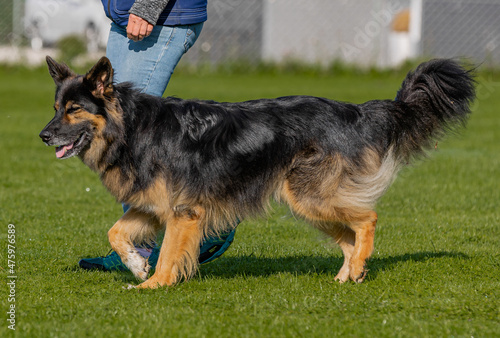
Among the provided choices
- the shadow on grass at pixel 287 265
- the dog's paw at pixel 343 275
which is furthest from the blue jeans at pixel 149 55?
the dog's paw at pixel 343 275

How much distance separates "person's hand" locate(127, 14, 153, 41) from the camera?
16.1 ft

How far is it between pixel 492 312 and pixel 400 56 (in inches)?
776

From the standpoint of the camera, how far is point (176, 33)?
5160 millimetres

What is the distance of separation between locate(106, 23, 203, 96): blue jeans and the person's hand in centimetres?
17

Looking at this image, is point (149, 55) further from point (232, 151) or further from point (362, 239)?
point (362, 239)

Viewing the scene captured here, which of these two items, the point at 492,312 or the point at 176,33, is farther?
the point at 176,33

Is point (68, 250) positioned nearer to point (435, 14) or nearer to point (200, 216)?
point (200, 216)

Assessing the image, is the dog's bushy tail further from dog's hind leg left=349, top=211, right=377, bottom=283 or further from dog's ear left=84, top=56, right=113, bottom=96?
dog's ear left=84, top=56, right=113, bottom=96

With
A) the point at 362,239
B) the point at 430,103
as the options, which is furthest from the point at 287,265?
the point at 430,103

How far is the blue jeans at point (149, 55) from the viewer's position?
514 cm

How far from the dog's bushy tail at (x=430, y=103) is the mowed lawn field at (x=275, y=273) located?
0.69ft

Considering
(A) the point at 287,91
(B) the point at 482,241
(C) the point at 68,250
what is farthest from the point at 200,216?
(A) the point at 287,91

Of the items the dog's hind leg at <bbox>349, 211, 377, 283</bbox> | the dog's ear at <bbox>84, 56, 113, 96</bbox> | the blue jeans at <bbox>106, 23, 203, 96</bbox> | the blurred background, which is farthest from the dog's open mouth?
the blurred background

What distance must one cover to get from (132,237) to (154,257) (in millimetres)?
450
